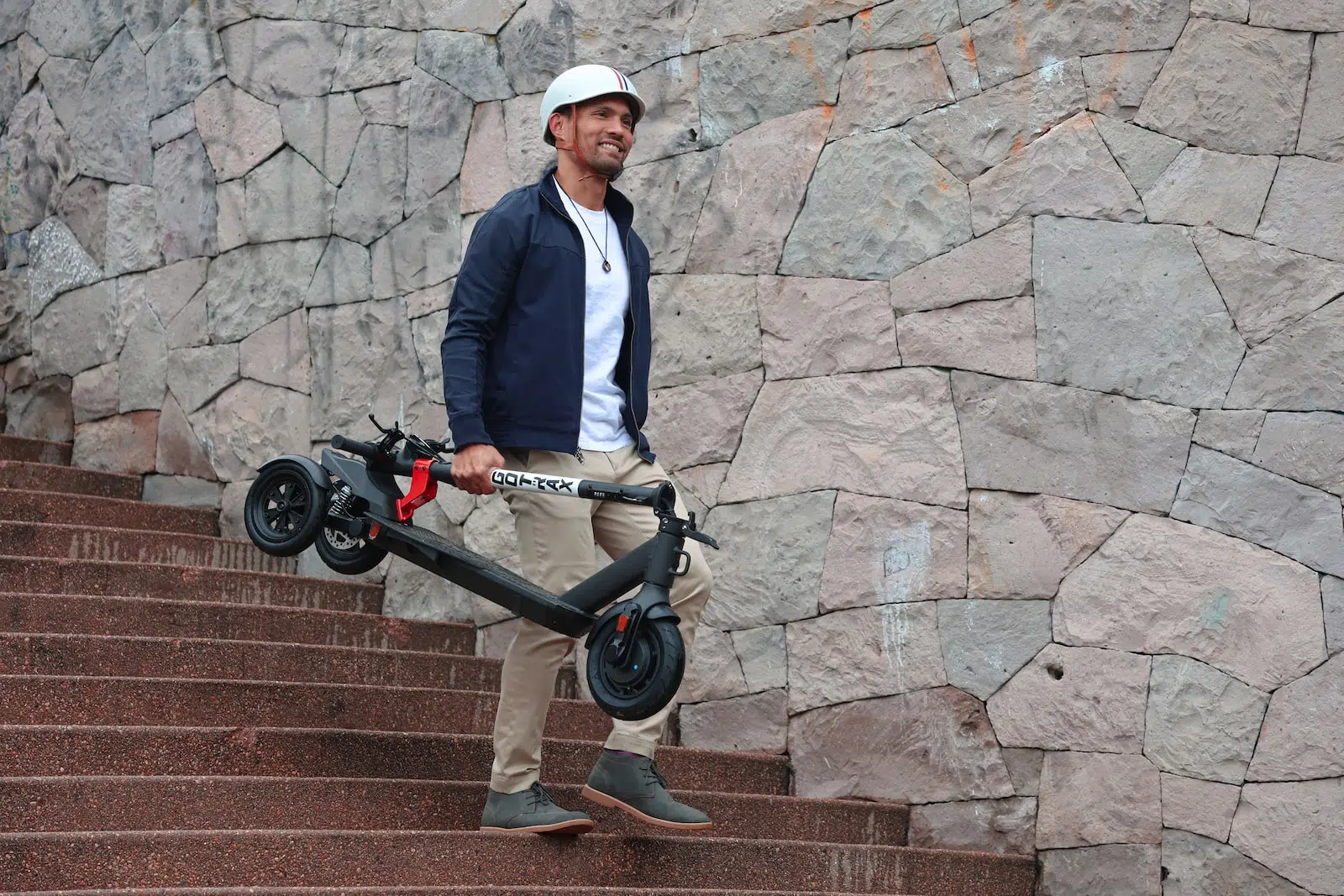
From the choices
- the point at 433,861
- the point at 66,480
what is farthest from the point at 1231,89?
the point at 66,480

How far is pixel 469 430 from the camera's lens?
371 cm

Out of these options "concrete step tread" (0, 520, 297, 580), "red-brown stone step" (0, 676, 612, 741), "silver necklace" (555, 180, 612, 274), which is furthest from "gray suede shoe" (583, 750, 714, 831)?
"concrete step tread" (0, 520, 297, 580)

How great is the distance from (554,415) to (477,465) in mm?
245

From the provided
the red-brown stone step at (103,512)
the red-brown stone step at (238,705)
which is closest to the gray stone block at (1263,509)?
the red-brown stone step at (238,705)

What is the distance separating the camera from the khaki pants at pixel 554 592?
377cm

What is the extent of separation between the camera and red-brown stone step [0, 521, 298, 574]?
18.7 feet

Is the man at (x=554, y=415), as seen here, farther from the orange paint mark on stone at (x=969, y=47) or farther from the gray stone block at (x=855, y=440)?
the orange paint mark on stone at (x=969, y=47)

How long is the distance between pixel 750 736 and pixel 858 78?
2353 mm

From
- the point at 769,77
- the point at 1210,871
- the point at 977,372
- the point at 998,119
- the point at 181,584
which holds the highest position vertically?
the point at 769,77

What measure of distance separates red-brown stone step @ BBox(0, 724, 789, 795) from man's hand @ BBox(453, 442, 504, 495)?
3.18 feet

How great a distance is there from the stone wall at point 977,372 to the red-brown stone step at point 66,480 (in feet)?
3.70

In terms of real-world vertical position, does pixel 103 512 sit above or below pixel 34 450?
below

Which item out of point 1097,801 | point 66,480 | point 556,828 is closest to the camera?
point 556,828

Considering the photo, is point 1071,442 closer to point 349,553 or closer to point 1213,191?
point 1213,191
